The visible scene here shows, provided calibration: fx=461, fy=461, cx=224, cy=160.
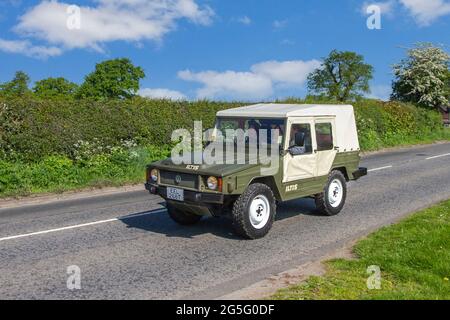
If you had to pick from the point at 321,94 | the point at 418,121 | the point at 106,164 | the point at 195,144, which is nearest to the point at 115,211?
the point at 106,164

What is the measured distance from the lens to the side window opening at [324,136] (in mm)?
8431

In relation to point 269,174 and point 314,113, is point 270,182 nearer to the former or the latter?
point 269,174

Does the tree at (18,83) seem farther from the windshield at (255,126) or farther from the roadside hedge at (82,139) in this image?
the windshield at (255,126)

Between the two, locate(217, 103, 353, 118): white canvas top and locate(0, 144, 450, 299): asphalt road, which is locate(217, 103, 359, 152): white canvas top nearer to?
locate(217, 103, 353, 118): white canvas top

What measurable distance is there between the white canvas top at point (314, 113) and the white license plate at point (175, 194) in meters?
1.94

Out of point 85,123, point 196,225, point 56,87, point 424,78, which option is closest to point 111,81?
point 56,87

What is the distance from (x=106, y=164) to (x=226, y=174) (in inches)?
340

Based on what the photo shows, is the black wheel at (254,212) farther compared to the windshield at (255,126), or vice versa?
the windshield at (255,126)

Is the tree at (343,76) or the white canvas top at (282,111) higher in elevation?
the tree at (343,76)

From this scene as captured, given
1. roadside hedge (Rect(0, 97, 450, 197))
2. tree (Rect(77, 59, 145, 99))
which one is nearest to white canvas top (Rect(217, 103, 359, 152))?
roadside hedge (Rect(0, 97, 450, 197))

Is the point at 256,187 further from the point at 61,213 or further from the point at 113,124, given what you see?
the point at 113,124

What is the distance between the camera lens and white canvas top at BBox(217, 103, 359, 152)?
8.08 metres

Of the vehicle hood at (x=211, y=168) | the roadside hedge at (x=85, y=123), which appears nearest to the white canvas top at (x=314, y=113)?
the vehicle hood at (x=211, y=168)

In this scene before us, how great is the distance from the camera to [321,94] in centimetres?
8131
